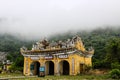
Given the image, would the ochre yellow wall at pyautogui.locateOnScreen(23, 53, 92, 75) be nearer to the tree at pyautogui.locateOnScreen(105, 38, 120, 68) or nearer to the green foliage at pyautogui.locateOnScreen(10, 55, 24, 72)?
the tree at pyautogui.locateOnScreen(105, 38, 120, 68)

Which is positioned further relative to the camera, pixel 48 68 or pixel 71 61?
pixel 48 68

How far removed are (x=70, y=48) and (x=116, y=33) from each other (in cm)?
5039

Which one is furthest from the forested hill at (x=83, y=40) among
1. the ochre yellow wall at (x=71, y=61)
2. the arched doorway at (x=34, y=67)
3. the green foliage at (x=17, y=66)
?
the arched doorway at (x=34, y=67)

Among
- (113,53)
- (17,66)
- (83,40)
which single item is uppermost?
(83,40)

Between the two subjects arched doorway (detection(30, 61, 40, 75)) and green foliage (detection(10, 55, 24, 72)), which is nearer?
arched doorway (detection(30, 61, 40, 75))

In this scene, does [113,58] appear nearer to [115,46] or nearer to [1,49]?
[115,46]

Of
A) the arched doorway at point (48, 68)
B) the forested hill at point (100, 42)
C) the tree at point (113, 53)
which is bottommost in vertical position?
the arched doorway at point (48, 68)

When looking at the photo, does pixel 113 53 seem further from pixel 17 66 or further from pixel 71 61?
pixel 17 66

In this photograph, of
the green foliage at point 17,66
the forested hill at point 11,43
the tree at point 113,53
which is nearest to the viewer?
the tree at point 113,53

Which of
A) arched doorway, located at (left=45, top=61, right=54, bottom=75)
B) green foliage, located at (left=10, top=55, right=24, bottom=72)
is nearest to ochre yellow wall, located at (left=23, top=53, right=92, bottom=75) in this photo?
arched doorway, located at (left=45, top=61, right=54, bottom=75)

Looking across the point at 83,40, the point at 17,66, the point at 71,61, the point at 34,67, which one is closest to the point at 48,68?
the point at 34,67

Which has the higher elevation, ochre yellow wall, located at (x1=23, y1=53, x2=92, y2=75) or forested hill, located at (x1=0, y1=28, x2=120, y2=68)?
forested hill, located at (x1=0, y1=28, x2=120, y2=68)

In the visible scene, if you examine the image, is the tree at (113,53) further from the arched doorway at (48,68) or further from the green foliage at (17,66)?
the green foliage at (17,66)

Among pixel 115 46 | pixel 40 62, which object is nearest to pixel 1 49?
pixel 40 62
